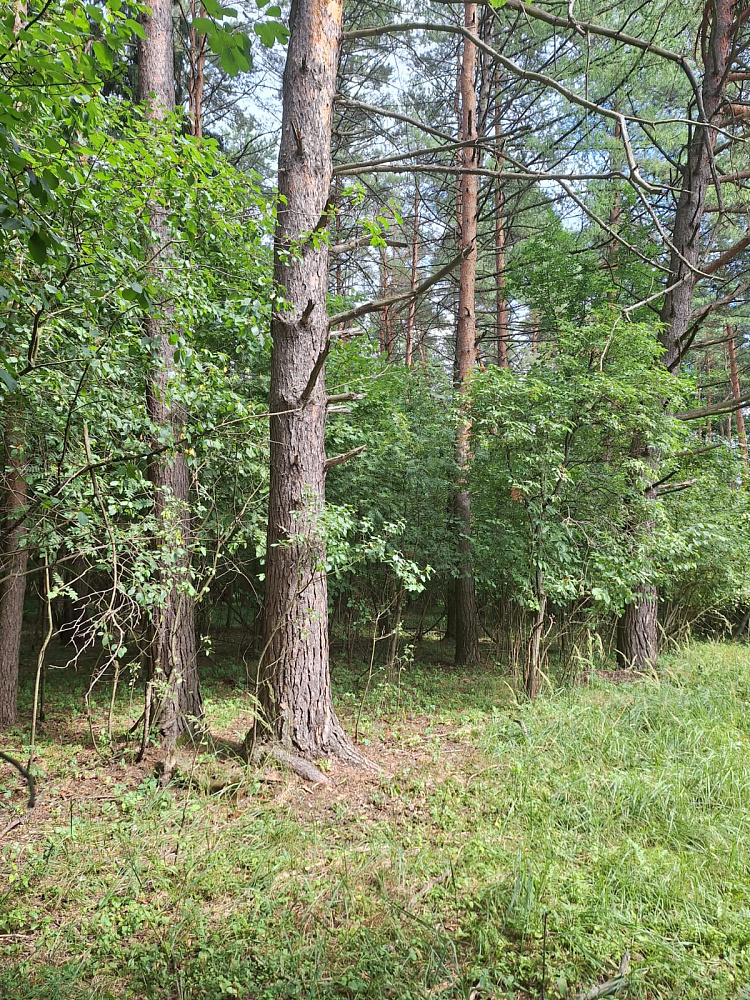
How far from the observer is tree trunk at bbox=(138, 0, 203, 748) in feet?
13.5

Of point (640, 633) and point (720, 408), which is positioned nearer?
point (720, 408)

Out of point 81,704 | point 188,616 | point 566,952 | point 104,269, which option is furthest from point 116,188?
point 81,704

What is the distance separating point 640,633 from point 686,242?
4.87 meters

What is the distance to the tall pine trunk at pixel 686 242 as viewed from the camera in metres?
6.73

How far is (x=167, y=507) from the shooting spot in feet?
14.1

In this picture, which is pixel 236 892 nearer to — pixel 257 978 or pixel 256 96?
pixel 257 978

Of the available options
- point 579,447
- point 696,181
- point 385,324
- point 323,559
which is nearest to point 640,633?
point 579,447

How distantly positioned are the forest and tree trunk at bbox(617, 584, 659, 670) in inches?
1.6

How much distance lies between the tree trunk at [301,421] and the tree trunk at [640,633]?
457 centimetres

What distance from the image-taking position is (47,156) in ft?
7.57

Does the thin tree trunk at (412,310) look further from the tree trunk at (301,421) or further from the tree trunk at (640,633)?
the tree trunk at (301,421)

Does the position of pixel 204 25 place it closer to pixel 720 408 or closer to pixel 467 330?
pixel 720 408

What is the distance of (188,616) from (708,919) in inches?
156

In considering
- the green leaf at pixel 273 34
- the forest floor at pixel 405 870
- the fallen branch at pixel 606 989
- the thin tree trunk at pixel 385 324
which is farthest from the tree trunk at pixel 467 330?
the green leaf at pixel 273 34
